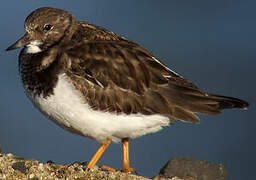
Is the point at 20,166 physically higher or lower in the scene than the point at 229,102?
lower

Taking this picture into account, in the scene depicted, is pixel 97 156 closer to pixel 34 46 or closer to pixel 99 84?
pixel 99 84

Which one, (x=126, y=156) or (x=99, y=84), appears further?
(x=126, y=156)

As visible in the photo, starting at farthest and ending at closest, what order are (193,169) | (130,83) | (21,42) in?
(193,169) → (21,42) → (130,83)

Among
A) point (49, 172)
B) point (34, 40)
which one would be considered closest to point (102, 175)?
point (49, 172)

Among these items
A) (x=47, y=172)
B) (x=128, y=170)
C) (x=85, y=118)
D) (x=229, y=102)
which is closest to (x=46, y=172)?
(x=47, y=172)

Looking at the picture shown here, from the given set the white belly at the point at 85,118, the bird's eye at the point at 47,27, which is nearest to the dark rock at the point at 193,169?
the white belly at the point at 85,118

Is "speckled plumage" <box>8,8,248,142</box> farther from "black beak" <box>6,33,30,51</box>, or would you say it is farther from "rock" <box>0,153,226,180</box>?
"rock" <box>0,153,226,180</box>

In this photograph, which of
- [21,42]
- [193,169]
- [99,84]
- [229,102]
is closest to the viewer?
[99,84]

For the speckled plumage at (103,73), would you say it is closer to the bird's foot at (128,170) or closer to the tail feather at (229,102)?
the tail feather at (229,102)
